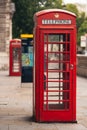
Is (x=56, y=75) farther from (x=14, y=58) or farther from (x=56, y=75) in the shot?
(x=14, y=58)

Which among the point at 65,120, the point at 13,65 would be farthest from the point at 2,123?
the point at 13,65

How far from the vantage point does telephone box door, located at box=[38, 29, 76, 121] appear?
1088 centimetres

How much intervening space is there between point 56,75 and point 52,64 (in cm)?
25

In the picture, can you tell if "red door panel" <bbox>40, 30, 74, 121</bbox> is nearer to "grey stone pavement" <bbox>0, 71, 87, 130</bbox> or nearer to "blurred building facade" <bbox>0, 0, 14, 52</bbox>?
"grey stone pavement" <bbox>0, 71, 87, 130</bbox>

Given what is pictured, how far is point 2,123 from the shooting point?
424 inches

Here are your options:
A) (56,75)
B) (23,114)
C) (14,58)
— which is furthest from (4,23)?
(56,75)

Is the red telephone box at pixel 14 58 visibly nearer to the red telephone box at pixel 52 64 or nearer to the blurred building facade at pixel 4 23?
the blurred building facade at pixel 4 23

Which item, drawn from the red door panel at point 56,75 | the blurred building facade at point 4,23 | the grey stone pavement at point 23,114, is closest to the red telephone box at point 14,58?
the blurred building facade at point 4,23

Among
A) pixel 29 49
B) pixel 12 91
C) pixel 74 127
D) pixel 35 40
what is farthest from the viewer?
pixel 29 49

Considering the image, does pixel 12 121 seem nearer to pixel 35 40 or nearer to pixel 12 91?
pixel 35 40

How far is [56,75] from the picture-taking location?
11141mm

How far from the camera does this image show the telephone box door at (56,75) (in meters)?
10.9

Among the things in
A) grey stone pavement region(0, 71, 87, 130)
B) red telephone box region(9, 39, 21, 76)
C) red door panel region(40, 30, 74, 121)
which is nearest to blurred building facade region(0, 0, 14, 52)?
red telephone box region(9, 39, 21, 76)

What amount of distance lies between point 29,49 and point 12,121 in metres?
10.2
